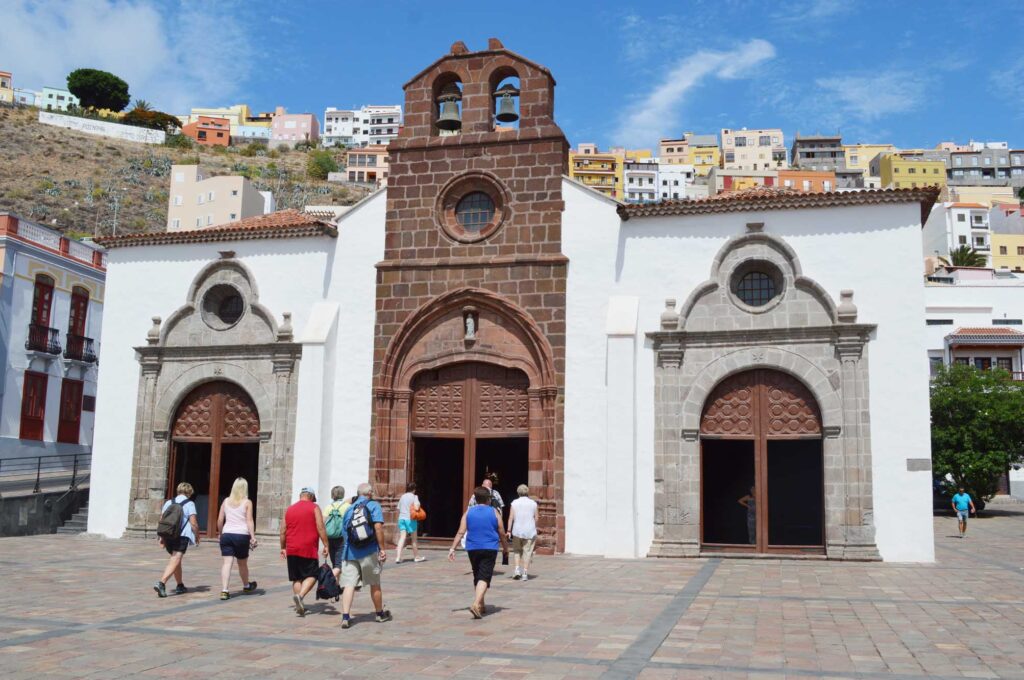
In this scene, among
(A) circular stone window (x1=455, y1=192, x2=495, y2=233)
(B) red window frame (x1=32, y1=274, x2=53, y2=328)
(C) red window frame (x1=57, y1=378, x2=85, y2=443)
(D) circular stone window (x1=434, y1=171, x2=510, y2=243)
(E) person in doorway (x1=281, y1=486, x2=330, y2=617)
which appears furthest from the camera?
(C) red window frame (x1=57, y1=378, x2=85, y2=443)

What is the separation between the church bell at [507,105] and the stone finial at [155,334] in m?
8.64

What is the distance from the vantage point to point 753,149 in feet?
458

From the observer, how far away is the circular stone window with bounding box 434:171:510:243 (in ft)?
62.5

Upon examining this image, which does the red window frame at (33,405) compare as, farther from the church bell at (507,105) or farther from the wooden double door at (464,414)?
the church bell at (507,105)

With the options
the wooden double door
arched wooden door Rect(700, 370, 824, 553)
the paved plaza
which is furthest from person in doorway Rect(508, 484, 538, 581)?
arched wooden door Rect(700, 370, 824, 553)

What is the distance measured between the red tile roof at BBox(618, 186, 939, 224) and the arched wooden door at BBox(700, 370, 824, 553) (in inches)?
123

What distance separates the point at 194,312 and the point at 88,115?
112 meters

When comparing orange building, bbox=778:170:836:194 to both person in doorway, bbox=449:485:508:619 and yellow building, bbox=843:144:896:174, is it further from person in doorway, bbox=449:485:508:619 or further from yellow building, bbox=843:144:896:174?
person in doorway, bbox=449:485:508:619

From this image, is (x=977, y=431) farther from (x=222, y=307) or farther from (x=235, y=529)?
(x=235, y=529)

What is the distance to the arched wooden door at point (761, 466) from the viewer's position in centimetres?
1711

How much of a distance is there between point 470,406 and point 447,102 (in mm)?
6393

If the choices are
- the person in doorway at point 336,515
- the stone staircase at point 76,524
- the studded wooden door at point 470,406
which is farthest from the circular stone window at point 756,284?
the stone staircase at point 76,524

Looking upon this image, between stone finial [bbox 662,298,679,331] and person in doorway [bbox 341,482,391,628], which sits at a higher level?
stone finial [bbox 662,298,679,331]

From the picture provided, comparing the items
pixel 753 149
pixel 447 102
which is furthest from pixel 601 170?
pixel 447 102
